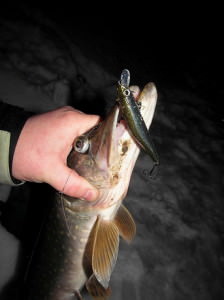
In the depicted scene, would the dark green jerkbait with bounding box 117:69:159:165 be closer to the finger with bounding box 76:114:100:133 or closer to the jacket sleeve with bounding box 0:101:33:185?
the finger with bounding box 76:114:100:133

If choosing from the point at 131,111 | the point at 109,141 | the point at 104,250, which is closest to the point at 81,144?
the point at 109,141

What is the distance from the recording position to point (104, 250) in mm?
1072

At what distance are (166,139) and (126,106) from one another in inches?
86.2

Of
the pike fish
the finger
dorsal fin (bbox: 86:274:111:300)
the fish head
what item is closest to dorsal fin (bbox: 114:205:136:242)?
the pike fish

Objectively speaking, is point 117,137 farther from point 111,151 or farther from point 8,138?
point 8,138

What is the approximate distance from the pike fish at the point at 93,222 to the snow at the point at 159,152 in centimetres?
46

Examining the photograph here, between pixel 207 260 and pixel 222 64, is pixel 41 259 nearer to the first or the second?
pixel 207 260

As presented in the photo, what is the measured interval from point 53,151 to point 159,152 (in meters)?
1.84

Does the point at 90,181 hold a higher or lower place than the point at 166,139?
lower

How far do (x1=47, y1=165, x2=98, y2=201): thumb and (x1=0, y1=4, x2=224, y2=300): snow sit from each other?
80cm

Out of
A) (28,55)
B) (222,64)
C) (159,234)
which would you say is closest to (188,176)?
(159,234)

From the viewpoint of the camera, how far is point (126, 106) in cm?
80

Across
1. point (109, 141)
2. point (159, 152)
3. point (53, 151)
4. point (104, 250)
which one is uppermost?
point (159, 152)

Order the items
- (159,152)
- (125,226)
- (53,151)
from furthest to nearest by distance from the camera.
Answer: (159,152) → (125,226) → (53,151)
